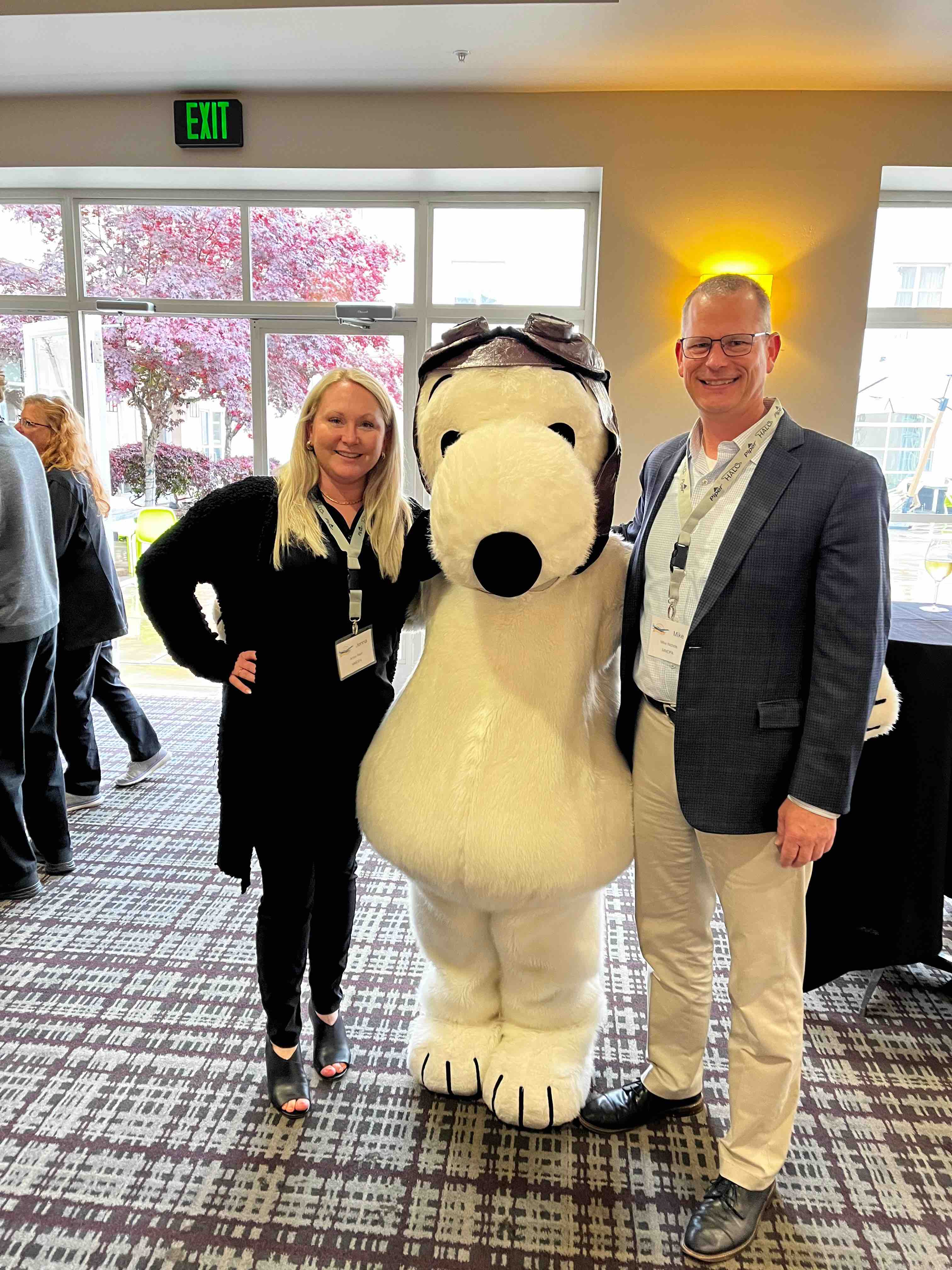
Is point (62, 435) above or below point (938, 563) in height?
above

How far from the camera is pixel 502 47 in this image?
3559mm

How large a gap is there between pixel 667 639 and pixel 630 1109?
40.9 inches

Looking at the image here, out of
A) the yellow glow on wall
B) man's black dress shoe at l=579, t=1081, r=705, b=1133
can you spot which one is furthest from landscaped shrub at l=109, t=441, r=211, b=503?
man's black dress shoe at l=579, t=1081, r=705, b=1133

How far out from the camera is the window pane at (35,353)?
4961 mm

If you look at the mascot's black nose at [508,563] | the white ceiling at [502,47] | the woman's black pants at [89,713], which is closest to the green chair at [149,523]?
the woman's black pants at [89,713]

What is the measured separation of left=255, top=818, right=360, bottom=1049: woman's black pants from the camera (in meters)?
1.77

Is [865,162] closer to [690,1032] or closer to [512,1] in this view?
[512,1]

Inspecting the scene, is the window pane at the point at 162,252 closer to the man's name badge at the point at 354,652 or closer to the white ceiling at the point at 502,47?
the white ceiling at the point at 502,47

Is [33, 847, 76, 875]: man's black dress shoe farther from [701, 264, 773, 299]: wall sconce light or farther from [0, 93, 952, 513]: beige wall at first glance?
[701, 264, 773, 299]: wall sconce light

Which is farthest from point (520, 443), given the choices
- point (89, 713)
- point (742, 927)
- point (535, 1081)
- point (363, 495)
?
point (89, 713)

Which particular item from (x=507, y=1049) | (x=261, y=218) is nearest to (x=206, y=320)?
(x=261, y=218)

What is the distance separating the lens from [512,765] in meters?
1.57

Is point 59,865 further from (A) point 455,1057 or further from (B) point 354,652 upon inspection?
(B) point 354,652

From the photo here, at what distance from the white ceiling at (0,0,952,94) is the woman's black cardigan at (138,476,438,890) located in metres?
2.67
